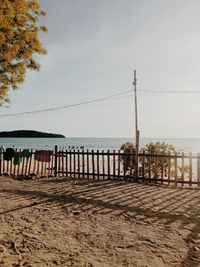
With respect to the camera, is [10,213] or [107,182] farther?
[107,182]

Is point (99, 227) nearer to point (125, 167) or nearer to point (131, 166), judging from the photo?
point (131, 166)

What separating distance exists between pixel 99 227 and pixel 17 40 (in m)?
7.35

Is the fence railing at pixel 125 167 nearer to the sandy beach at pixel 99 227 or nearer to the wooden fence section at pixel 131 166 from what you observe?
the wooden fence section at pixel 131 166

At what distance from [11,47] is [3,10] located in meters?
1.50

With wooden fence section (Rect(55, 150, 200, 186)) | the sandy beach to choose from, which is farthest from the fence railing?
the sandy beach

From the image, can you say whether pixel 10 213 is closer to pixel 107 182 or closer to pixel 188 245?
pixel 188 245

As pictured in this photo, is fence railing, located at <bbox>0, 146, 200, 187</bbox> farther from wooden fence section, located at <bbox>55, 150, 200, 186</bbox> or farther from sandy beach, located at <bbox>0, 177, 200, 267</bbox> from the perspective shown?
sandy beach, located at <bbox>0, 177, 200, 267</bbox>

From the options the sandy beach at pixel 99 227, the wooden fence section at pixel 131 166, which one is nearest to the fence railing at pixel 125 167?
the wooden fence section at pixel 131 166

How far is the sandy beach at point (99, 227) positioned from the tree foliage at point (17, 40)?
4.47 meters

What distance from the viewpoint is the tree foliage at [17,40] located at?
9102mm

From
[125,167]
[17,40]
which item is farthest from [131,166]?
[17,40]

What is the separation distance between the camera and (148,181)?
1332cm

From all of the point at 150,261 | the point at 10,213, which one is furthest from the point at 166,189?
the point at 150,261

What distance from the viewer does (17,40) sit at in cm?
1055
